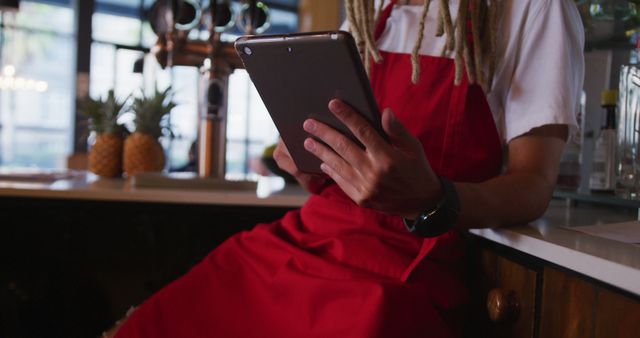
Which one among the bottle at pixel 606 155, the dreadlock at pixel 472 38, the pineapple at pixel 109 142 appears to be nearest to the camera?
the dreadlock at pixel 472 38

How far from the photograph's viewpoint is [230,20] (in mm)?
1729

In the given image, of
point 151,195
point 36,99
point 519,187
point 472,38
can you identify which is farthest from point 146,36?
point 519,187

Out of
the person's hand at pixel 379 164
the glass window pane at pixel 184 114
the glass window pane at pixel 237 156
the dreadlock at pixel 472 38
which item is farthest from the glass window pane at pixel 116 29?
the person's hand at pixel 379 164

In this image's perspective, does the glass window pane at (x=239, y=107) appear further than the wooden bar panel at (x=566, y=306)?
Yes

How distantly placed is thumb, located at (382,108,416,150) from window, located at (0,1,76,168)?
4.90 metres

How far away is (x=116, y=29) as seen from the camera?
5164 mm

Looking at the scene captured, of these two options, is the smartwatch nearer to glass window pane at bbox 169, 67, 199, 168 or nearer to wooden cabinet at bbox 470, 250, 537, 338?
wooden cabinet at bbox 470, 250, 537, 338

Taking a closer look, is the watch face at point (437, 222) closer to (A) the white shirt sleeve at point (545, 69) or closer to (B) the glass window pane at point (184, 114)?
(A) the white shirt sleeve at point (545, 69)

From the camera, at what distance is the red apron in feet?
2.09

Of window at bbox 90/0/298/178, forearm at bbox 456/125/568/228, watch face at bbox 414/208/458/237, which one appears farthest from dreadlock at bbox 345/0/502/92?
window at bbox 90/0/298/178

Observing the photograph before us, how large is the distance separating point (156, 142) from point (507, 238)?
1.29 metres

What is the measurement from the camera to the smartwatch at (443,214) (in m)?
0.62

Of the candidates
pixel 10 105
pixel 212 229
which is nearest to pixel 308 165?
pixel 212 229

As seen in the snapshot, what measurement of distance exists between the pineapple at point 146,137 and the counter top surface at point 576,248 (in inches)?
46.3
